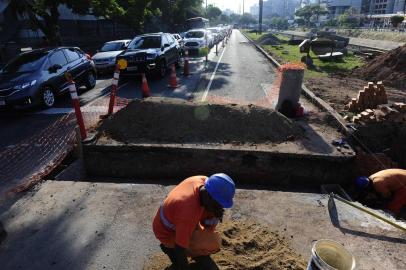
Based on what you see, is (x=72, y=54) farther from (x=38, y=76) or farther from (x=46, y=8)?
(x=46, y=8)

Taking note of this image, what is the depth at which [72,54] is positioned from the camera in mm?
11867

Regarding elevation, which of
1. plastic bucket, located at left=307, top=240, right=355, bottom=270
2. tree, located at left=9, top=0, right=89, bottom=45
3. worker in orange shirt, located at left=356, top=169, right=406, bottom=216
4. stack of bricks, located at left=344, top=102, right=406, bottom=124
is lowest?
worker in orange shirt, located at left=356, top=169, right=406, bottom=216

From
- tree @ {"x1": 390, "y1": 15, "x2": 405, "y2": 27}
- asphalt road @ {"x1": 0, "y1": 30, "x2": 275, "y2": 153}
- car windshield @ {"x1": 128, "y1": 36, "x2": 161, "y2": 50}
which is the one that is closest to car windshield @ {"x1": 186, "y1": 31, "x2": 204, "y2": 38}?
asphalt road @ {"x1": 0, "y1": 30, "x2": 275, "y2": 153}

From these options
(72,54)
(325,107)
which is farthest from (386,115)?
(72,54)

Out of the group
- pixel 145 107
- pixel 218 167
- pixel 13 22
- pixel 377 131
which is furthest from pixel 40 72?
pixel 13 22

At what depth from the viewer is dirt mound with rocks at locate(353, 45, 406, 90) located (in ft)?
45.1

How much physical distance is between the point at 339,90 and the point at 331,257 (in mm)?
10518

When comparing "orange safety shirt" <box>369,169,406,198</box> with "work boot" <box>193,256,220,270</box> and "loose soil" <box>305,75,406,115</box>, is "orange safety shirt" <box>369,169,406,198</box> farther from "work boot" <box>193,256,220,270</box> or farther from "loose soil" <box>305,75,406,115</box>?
"loose soil" <box>305,75,406,115</box>

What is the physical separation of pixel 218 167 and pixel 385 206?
9.77 ft

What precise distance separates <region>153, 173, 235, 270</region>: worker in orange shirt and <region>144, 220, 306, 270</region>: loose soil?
38 centimetres

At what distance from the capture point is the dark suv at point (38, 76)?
363 inches

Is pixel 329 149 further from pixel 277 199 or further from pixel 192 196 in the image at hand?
pixel 192 196

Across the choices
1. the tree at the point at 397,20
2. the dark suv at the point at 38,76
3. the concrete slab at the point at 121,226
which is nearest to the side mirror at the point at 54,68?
the dark suv at the point at 38,76

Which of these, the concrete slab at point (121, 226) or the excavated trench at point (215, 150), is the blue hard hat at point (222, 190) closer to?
the concrete slab at point (121, 226)
